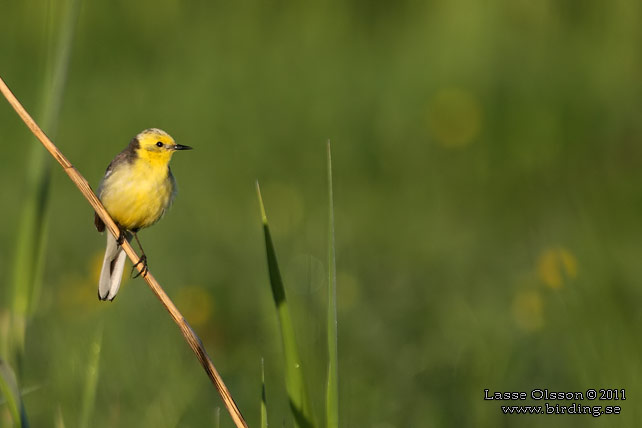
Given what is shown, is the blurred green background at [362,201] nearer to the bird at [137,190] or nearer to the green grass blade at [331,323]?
the bird at [137,190]

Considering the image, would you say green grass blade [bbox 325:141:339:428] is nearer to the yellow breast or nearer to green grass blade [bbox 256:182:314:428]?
green grass blade [bbox 256:182:314:428]

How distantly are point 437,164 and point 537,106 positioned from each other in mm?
827

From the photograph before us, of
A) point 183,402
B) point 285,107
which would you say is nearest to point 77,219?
point 285,107

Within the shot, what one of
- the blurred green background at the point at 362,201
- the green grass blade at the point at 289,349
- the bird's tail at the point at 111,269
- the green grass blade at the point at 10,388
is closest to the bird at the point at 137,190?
the bird's tail at the point at 111,269

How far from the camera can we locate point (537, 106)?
6.29 metres

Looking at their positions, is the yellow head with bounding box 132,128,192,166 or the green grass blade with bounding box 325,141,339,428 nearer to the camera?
the green grass blade with bounding box 325,141,339,428

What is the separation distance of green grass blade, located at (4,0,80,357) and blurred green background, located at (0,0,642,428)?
48 millimetres

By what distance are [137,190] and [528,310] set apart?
1.96 metres

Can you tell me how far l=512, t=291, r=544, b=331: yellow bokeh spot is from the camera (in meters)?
3.58

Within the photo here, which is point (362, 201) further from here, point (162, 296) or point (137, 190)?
point (162, 296)

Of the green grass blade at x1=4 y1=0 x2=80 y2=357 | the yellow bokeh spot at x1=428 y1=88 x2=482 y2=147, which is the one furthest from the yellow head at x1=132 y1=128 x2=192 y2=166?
the yellow bokeh spot at x1=428 y1=88 x2=482 y2=147

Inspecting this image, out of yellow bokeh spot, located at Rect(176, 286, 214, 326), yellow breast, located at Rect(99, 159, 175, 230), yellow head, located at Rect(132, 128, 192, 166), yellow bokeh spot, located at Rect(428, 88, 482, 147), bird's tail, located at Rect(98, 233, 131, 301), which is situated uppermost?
yellow head, located at Rect(132, 128, 192, 166)

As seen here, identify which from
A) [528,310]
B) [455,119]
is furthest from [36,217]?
[455,119]

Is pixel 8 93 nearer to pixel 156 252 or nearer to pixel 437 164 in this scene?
pixel 156 252
